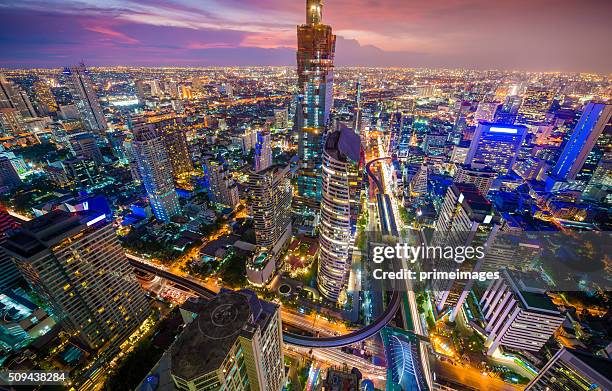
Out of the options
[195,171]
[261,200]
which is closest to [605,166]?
[261,200]

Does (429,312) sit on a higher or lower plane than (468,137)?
lower

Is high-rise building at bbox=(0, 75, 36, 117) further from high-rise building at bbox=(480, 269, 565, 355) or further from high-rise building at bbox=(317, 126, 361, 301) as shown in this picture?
high-rise building at bbox=(480, 269, 565, 355)

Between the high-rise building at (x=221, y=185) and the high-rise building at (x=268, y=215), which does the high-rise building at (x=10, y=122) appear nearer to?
the high-rise building at (x=221, y=185)

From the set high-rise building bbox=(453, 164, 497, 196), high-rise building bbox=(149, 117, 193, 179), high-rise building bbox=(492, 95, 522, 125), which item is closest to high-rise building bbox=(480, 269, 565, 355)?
high-rise building bbox=(453, 164, 497, 196)

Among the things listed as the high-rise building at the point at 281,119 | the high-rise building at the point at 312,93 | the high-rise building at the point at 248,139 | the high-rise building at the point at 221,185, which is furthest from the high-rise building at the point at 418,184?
the high-rise building at the point at 281,119

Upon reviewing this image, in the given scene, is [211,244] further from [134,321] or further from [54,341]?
[54,341]

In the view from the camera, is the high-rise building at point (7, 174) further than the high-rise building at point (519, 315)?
Yes
